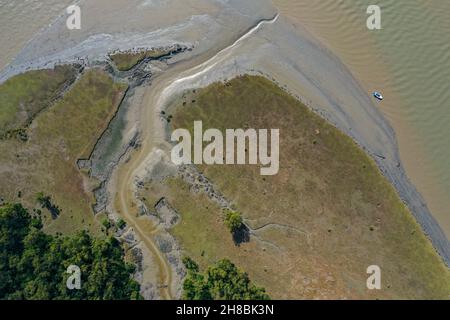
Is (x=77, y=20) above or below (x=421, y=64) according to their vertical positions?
above

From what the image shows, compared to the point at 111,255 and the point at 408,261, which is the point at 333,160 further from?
the point at 111,255

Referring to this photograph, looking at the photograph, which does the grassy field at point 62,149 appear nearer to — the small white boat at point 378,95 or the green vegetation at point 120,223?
the green vegetation at point 120,223

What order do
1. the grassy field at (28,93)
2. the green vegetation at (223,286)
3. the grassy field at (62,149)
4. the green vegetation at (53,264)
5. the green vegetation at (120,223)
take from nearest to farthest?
the green vegetation at (53,264)
the green vegetation at (223,286)
the green vegetation at (120,223)
the grassy field at (62,149)
the grassy field at (28,93)

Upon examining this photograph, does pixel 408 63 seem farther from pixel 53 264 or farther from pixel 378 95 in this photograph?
pixel 53 264

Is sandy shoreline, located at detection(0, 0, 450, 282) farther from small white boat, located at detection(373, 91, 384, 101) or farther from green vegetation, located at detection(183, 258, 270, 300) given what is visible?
green vegetation, located at detection(183, 258, 270, 300)

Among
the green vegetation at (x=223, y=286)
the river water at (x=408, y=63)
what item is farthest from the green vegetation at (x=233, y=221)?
the river water at (x=408, y=63)

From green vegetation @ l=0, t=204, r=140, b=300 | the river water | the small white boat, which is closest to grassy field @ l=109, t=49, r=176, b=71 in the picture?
the river water
